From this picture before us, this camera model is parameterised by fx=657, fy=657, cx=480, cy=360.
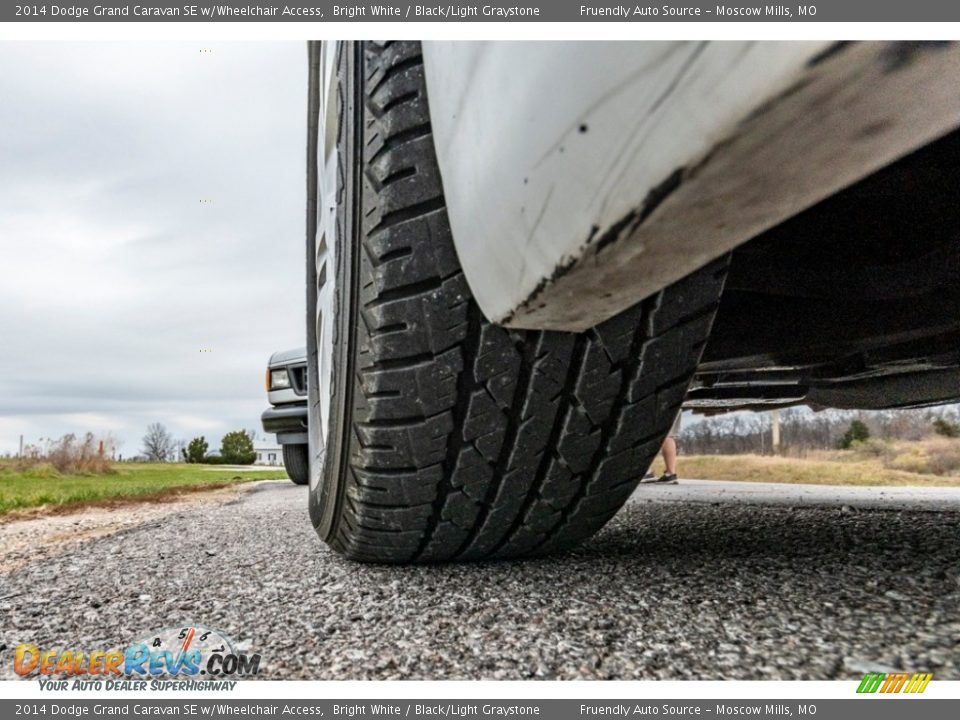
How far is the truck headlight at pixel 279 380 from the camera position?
3.49 m

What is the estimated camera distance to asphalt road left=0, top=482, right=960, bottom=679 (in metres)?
0.82

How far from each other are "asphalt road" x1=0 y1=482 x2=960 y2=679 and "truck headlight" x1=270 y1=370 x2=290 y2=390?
1771 millimetres

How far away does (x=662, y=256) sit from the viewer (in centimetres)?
54

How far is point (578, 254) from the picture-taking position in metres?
0.54

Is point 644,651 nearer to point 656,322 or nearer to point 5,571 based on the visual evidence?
point 656,322

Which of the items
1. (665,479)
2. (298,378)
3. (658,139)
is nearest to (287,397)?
(298,378)

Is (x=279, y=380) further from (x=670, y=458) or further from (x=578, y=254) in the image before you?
(x=578, y=254)

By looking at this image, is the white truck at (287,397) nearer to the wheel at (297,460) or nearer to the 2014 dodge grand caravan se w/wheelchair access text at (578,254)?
the wheel at (297,460)

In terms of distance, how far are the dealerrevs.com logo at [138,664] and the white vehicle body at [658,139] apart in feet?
2.11

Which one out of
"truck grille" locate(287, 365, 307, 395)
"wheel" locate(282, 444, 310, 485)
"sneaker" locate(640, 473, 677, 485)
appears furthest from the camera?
"sneaker" locate(640, 473, 677, 485)

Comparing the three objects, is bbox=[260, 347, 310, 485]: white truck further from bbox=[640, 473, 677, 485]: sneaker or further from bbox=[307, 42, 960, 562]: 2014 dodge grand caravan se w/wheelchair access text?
bbox=[640, 473, 677, 485]: sneaker

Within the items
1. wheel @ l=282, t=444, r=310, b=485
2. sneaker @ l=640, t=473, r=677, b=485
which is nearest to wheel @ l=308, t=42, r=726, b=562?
wheel @ l=282, t=444, r=310, b=485

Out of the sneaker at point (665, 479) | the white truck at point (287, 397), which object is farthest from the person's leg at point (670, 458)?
the white truck at point (287, 397)

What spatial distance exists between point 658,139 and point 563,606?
2.66 ft
